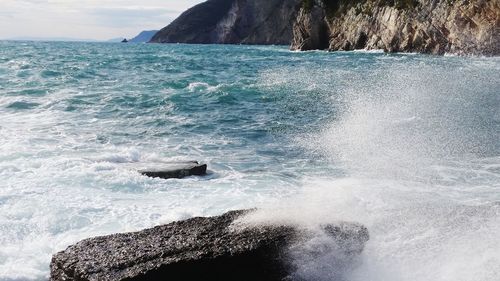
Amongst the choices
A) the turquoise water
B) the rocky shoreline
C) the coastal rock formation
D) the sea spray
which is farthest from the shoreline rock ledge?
the coastal rock formation

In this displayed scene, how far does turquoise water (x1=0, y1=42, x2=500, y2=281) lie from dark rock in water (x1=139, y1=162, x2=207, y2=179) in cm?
26

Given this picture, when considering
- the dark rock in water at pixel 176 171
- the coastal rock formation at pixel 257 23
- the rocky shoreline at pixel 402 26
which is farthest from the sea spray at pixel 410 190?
the coastal rock formation at pixel 257 23

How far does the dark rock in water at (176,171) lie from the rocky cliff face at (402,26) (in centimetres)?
5394

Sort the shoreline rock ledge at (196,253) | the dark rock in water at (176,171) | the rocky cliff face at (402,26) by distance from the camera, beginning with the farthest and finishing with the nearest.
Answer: the rocky cliff face at (402,26), the dark rock in water at (176,171), the shoreline rock ledge at (196,253)

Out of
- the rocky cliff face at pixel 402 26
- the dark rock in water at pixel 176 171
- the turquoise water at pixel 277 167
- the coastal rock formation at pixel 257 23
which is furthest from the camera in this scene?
the coastal rock formation at pixel 257 23

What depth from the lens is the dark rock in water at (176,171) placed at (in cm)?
1185

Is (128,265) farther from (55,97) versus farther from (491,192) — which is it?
(55,97)

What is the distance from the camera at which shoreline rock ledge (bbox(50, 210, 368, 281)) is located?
19.3ft

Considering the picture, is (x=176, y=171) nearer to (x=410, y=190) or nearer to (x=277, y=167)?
(x=277, y=167)

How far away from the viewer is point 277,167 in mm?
13078

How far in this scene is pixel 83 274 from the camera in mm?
5820

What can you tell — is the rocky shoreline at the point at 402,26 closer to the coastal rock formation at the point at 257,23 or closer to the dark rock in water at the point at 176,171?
the dark rock in water at the point at 176,171

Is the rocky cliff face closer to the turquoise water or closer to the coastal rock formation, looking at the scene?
the turquoise water

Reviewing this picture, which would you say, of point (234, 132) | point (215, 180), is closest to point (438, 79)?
point (234, 132)
